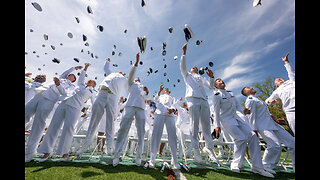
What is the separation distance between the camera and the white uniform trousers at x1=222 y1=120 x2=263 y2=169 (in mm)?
4242

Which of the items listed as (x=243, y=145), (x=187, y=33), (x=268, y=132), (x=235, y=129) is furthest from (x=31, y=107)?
(x=268, y=132)

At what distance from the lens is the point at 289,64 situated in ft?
18.1

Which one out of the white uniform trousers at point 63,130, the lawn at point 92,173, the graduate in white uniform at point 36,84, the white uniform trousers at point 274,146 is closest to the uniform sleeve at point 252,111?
the white uniform trousers at point 274,146

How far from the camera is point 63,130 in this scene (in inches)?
181

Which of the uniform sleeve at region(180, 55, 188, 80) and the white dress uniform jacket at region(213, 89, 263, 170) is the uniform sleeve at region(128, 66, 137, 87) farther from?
the white dress uniform jacket at region(213, 89, 263, 170)

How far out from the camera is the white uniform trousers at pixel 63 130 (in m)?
4.49

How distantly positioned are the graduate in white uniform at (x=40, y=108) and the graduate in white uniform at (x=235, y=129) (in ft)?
17.0

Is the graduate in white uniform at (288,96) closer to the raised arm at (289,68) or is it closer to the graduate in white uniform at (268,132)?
the raised arm at (289,68)
